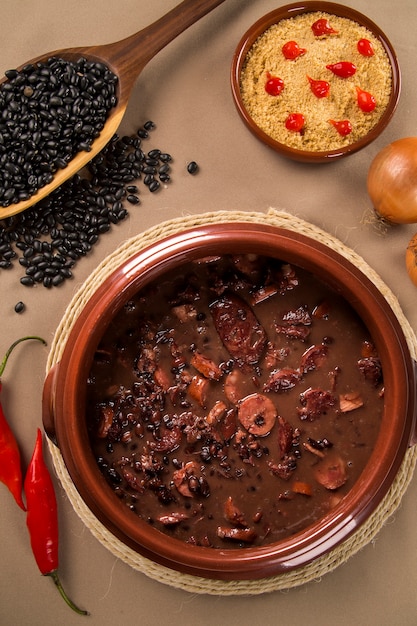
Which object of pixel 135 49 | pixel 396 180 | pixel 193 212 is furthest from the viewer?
pixel 193 212

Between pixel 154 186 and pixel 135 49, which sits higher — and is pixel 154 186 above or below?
below

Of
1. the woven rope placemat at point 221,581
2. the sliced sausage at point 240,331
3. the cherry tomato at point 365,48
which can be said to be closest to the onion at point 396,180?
the woven rope placemat at point 221,581

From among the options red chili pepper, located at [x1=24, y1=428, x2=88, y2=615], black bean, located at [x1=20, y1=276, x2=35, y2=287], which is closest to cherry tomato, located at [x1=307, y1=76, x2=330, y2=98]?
black bean, located at [x1=20, y1=276, x2=35, y2=287]

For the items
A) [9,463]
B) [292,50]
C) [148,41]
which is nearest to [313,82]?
[292,50]

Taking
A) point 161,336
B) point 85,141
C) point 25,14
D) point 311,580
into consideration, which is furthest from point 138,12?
point 311,580

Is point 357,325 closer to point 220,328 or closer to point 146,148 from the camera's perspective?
point 220,328

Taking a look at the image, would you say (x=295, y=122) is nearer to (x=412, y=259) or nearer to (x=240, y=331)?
(x=412, y=259)
